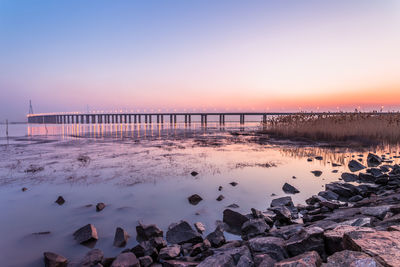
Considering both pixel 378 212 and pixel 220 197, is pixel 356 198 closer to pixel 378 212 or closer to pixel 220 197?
pixel 378 212

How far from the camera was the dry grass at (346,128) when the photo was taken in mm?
21798

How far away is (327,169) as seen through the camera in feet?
40.0

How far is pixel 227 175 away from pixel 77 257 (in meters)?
7.90

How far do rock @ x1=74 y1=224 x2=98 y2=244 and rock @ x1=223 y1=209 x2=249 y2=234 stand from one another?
328 centimetres

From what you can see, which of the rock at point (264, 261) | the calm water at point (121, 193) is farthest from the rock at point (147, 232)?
the rock at point (264, 261)

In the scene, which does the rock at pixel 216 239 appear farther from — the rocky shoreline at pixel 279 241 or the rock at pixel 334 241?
the rock at pixel 334 241

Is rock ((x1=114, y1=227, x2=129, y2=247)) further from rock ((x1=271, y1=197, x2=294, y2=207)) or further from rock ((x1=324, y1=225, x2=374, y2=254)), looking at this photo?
rock ((x1=271, y1=197, x2=294, y2=207))

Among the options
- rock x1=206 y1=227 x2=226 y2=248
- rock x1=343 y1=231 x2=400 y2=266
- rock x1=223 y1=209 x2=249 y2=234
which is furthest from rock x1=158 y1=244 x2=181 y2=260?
rock x1=343 y1=231 x2=400 y2=266

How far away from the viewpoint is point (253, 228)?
532 centimetres

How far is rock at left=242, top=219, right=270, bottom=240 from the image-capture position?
204 inches

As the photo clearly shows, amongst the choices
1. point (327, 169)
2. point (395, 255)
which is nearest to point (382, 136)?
point (327, 169)

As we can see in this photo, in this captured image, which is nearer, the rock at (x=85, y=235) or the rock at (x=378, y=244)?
the rock at (x=378, y=244)

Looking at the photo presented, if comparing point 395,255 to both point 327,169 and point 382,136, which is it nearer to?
point 327,169

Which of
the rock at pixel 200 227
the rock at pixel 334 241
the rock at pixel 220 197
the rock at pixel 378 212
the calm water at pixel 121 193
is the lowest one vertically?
the calm water at pixel 121 193
